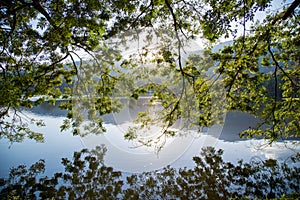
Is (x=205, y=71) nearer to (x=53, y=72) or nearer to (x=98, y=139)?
(x=53, y=72)

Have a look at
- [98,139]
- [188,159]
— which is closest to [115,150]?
[98,139]

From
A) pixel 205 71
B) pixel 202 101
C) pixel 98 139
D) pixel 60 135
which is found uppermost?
pixel 205 71

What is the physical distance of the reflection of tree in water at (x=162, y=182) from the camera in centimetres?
510

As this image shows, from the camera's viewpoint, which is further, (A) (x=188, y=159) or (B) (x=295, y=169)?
(A) (x=188, y=159)

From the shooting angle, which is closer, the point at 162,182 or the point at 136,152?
the point at 162,182

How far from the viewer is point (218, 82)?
522cm

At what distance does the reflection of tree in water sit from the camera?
5102 mm

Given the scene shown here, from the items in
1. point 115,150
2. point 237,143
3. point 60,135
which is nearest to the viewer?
point 115,150

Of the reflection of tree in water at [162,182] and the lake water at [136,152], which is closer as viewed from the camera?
the reflection of tree in water at [162,182]

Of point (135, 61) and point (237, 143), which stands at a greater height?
point (135, 61)

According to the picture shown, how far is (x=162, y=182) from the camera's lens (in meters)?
5.84

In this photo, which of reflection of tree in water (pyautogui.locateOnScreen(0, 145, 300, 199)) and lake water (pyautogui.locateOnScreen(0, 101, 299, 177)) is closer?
reflection of tree in water (pyautogui.locateOnScreen(0, 145, 300, 199))

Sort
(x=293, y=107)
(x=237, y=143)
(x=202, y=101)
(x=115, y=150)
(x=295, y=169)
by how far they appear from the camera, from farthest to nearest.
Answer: (x=237, y=143) → (x=115, y=150) → (x=295, y=169) → (x=293, y=107) → (x=202, y=101)

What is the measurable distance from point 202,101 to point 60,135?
11.3 metres
